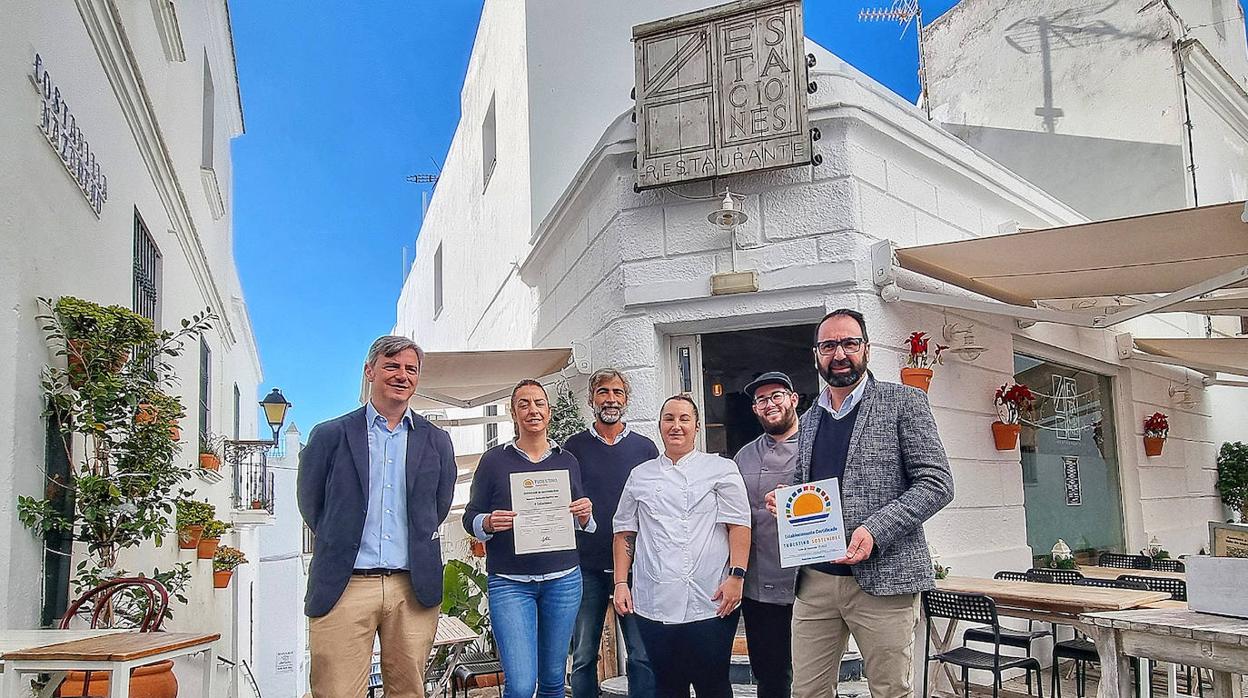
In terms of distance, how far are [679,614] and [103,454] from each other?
2.75 meters

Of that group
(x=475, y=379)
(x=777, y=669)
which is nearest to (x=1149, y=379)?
(x=475, y=379)

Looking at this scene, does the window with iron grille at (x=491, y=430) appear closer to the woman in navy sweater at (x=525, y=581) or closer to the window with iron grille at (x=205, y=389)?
the window with iron grille at (x=205, y=389)

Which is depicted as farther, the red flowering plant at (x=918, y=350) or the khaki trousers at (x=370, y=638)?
the red flowering plant at (x=918, y=350)

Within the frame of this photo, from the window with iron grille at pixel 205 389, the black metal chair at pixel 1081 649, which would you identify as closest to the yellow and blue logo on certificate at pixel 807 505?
the black metal chair at pixel 1081 649

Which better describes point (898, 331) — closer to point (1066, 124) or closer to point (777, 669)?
point (777, 669)

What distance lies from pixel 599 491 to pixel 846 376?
5.08 ft

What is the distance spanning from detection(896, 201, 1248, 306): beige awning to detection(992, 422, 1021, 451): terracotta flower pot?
0.97 meters

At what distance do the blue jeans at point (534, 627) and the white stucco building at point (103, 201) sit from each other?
6.14 feet

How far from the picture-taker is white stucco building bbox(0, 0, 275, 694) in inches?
138

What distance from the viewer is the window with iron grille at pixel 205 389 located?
402 inches

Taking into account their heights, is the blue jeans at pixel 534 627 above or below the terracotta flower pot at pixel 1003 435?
below

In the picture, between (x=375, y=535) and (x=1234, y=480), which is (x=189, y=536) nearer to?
(x=375, y=535)

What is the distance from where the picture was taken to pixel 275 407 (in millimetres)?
11898

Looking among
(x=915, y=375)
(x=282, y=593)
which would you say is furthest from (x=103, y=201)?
(x=282, y=593)
